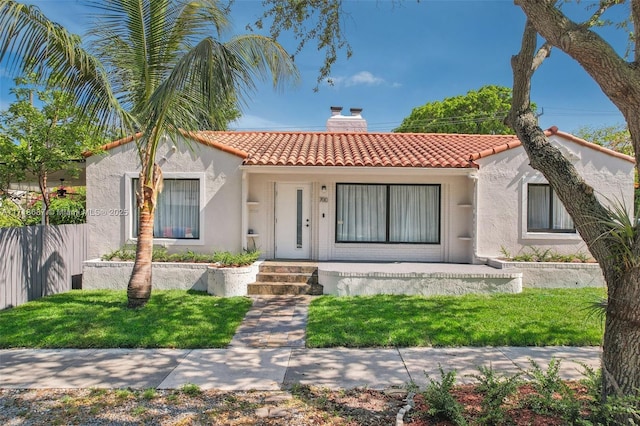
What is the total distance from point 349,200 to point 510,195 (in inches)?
196

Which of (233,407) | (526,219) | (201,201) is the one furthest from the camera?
(526,219)

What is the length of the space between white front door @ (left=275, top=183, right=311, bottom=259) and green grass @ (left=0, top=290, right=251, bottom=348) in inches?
120

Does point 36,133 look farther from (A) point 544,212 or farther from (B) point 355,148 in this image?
(A) point 544,212

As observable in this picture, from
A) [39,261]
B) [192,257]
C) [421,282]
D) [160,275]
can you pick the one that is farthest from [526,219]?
[39,261]

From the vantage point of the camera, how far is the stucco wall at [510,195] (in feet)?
37.6

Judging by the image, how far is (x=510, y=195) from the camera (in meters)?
11.5

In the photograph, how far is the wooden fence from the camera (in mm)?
8477

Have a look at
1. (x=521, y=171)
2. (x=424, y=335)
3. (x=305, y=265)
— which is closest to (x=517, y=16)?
(x=521, y=171)

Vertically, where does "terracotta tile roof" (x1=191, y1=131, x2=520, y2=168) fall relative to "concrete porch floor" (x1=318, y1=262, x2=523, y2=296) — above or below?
above

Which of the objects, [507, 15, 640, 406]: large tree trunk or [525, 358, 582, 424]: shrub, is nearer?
[507, 15, 640, 406]: large tree trunk

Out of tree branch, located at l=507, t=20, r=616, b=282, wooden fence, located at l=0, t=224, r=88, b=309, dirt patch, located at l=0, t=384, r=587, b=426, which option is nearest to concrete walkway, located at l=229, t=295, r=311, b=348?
dirt patch, located at l=0, t=384, r=587, b=426

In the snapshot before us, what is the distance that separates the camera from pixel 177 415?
415cm

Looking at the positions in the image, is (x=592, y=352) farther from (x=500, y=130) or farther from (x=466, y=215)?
(x=500, y=130)

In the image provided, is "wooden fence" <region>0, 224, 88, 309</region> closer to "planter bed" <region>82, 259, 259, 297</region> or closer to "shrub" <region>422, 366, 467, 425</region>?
"planter bed" <region>82, 259, 259, 297</region>
